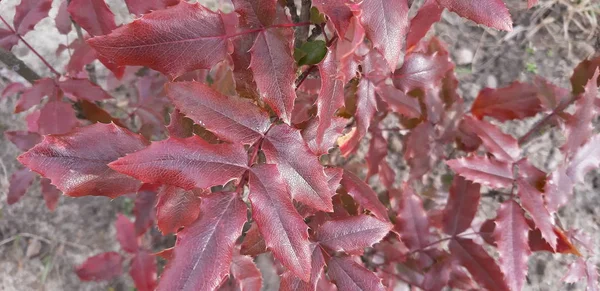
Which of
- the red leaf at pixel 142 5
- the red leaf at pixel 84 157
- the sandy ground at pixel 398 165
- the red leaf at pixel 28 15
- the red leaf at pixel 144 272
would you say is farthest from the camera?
the sandy ground at pixel 398 165

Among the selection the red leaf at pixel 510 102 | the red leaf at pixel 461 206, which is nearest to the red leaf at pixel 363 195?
the red leaf at pixel 461 206

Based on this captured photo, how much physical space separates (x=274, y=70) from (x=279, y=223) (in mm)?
238

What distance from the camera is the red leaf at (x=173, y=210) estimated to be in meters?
0.83

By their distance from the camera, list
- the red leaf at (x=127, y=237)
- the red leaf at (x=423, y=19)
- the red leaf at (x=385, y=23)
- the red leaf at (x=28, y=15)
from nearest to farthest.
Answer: the red leaf at (x=385, y=23)
the red leaf at (x=423, y=19)
the red leaf at (x=28, y=15)
the red leaf at (x=127, y=237)

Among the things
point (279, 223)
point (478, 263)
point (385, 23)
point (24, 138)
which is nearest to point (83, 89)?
point (24, 138)

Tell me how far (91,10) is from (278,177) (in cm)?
48

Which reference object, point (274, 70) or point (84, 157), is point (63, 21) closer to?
point (84, 157)

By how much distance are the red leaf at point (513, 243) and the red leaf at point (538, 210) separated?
1.5 inches

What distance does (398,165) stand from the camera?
2076mm

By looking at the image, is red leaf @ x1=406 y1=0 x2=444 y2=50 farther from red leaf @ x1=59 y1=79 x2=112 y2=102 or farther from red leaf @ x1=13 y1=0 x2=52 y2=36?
red leaf @ x1=13 y1=0 x2=52 y2=36

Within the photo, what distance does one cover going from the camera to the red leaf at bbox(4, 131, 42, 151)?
1.42 meters

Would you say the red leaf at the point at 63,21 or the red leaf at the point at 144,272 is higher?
the red leaf at the point at 63,21

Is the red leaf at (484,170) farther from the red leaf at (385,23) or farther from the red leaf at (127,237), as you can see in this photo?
the red leaf at (127,237)

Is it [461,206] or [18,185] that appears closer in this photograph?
[461,206]
